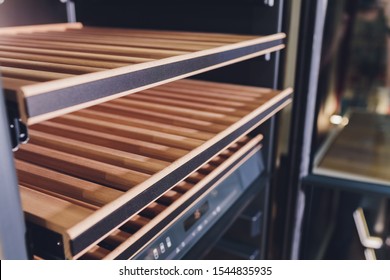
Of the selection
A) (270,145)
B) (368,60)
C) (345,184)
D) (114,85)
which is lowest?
(345,184)

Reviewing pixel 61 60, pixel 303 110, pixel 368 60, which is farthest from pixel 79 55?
pixel 368 60

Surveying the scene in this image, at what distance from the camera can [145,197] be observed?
521 millimetres

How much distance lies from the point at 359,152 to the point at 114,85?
93cm

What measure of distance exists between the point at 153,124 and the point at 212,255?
1.65ft

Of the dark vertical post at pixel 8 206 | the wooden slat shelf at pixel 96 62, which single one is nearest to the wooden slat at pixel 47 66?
the wooden slat shelf at pixel 96 62

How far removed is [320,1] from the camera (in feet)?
2.81

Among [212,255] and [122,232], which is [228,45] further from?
[212,255]

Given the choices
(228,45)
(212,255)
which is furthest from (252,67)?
(212,255)

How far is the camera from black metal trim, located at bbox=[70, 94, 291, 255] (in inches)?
17.0

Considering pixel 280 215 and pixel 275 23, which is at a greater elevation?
pixel 275 23

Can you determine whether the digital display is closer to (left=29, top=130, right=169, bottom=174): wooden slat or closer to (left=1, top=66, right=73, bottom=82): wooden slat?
(left=29, top=130, right=169, bottom=174): wooden slat

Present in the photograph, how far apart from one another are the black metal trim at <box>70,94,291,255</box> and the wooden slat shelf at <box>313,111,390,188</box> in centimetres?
44

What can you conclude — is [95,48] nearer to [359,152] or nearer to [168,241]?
[168,241]
